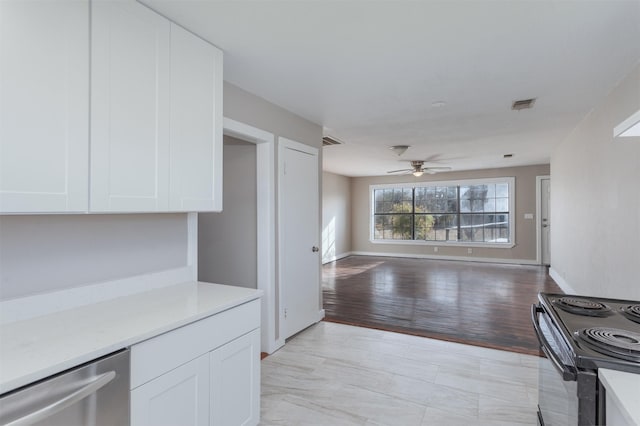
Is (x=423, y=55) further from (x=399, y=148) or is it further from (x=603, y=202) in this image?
(x=399, y=148)

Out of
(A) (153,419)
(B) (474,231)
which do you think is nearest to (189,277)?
(A) (153,419)

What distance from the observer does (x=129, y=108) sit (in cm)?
156

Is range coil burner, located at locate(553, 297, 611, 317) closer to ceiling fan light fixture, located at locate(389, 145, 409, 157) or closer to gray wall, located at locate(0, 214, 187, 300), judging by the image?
gray wall, located at locate(0, 214, 187, 300)

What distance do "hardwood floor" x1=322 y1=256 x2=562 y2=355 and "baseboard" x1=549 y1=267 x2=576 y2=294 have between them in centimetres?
9

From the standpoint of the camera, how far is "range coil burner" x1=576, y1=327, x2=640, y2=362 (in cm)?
108

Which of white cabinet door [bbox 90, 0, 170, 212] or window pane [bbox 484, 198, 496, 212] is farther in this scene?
window pane [bbox 484, 198, 496, 212]

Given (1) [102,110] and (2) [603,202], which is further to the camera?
(2) [603,202]

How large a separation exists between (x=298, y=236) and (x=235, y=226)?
2.20ft

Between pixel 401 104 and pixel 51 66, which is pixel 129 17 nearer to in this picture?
pixel 51 66

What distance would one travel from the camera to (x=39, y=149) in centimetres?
126

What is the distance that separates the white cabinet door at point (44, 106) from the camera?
118 centimetres

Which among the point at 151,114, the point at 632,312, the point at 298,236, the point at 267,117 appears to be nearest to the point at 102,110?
the point at 151,114

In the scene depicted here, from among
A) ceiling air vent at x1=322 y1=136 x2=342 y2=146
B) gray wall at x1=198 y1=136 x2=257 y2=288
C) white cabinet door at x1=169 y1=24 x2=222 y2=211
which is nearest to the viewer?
white cabinet door at x1=169 y1=24 x2=222 y2=211

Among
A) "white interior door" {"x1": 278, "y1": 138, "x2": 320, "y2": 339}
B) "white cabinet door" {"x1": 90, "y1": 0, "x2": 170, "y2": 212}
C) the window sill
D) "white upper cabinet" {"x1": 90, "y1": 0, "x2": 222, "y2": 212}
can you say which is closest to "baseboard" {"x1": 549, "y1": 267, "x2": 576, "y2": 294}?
the window sill
